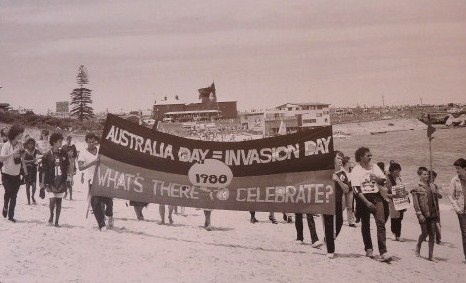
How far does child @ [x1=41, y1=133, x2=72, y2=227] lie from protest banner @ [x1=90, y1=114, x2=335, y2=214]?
59cm

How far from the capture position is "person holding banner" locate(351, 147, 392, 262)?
19.3 ft

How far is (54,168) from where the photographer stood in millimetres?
7195

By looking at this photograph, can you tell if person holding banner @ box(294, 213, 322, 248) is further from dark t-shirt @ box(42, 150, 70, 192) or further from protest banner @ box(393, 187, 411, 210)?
dark t-shirt @ box(42, 150, 70, 192)

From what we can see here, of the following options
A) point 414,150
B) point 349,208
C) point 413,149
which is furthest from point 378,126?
point 349,208

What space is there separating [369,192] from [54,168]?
4.85m

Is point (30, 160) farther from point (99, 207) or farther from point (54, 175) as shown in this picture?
point (99, 207)

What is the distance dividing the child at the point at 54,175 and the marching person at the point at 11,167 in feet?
1.42

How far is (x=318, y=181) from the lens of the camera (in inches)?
238

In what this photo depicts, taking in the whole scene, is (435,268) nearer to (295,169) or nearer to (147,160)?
(295,169)

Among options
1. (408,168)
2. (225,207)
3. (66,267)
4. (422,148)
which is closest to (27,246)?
(66,267)

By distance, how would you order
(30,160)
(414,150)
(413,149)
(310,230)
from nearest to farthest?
(310,230) → (30,160) → (414,150) → (413,149)

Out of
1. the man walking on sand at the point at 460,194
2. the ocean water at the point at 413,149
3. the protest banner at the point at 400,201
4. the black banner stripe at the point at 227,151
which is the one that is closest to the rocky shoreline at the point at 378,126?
the ocean water at the point at 413,149

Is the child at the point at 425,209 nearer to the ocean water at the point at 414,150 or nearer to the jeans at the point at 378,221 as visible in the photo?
the jeans at the point at 378,221

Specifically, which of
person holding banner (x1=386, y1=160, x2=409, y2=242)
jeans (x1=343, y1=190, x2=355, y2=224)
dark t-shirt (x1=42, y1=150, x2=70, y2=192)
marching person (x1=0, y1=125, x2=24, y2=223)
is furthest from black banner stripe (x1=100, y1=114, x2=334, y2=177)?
jeans (x1=343, y1=190, x2=355, y2=224)
